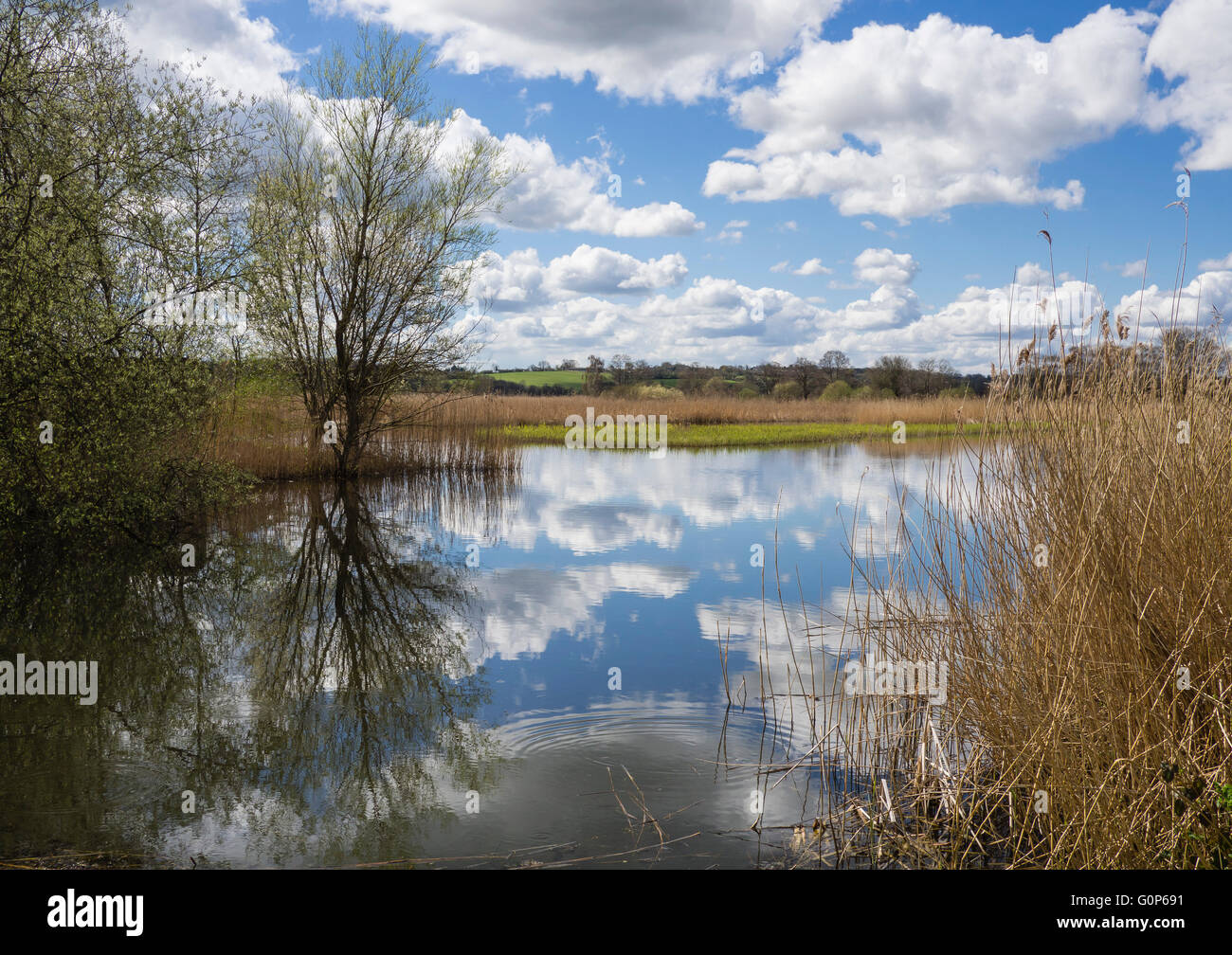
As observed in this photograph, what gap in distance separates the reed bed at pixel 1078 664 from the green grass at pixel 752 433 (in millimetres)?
22791

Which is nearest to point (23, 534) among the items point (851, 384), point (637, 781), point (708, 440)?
point (637, 781)

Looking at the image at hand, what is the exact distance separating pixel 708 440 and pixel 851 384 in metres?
30.2

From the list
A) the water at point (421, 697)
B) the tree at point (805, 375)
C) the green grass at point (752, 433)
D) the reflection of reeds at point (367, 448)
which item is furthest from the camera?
the tree at point (805, 375)

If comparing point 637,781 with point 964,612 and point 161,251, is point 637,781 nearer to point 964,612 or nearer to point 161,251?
point 964,612

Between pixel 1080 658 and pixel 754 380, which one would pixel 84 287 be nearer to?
pixel 1080 658

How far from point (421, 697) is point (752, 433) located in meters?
26.3

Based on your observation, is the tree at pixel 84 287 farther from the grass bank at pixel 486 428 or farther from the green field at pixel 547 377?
the green field at pixel 547 377

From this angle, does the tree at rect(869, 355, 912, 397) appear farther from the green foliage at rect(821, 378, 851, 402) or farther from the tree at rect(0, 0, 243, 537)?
the tree at rect(0, 0, 243, 537)

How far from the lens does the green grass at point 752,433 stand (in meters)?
28.5

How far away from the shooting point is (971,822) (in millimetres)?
3900

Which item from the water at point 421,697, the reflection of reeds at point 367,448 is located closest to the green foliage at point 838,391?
the reflection of reeds at point 367,448

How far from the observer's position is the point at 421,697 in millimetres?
5801

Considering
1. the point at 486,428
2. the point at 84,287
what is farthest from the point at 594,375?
the point at 84,287

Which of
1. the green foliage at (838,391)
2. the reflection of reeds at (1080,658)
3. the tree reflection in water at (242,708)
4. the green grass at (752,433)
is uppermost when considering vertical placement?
the green foliage at (838,391)
